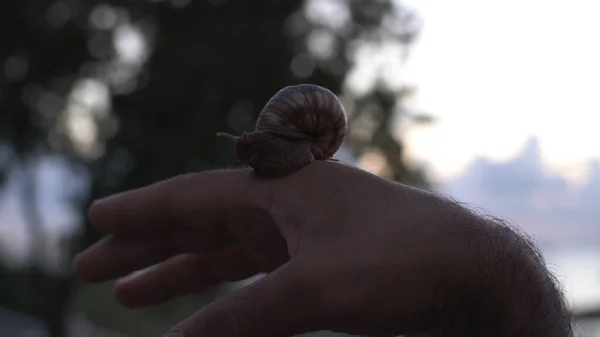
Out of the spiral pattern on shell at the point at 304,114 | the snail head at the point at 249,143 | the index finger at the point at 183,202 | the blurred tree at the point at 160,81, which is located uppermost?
the spiral pattern on shell at the point at 304,114

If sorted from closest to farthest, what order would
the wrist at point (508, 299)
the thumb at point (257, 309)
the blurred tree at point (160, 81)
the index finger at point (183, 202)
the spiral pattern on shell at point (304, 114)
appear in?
the thumb at point (257, 309) < the wrist at point (508, 299) < the index finger at point (183, 202) < the spiral pattern on shell at point (304, 114) < the blurred tree at point (160, 81)

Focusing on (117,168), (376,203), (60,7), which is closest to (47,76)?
(60,7)

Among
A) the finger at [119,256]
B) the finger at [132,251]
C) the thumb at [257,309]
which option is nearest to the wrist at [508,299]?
the thumb at [257,309]

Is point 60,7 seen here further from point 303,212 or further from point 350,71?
point 303,212

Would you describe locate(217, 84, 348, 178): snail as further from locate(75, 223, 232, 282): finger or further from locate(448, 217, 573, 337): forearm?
locate(448, 217, 573, 337): forearm

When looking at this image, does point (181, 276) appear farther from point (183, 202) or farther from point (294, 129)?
point (294, 129)

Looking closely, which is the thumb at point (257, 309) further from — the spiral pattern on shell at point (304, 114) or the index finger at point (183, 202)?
the spiral pattern on shell at point (304, 114)

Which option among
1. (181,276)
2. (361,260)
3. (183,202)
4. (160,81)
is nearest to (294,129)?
(183,202)
